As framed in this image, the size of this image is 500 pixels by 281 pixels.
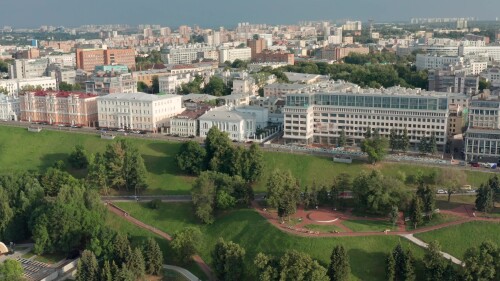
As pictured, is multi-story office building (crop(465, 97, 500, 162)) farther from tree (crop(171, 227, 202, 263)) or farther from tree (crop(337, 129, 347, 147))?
tree (crop(171, 227, 202, 263))

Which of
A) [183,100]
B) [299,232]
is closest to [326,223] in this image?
[299,232]

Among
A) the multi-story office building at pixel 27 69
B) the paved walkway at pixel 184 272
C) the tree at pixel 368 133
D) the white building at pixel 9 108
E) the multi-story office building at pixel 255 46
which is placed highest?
the multi-story office building at pixel 255 46

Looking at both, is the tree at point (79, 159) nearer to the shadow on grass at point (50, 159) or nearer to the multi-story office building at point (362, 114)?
the shadow on grass at point (50, 159)

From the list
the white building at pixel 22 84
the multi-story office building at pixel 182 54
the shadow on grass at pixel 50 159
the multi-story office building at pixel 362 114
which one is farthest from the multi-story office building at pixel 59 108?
the multi-story office building at pixel 182 54

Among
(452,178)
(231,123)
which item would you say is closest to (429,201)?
(452,178)

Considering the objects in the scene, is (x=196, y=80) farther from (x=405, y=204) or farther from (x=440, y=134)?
(x=405, y=204)

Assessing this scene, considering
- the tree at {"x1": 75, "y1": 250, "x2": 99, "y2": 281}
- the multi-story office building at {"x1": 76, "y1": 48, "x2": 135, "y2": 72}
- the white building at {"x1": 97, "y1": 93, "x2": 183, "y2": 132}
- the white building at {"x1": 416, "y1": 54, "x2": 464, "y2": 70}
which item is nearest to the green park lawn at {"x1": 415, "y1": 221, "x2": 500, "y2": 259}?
the tree at {"x1": 75, "y1": 250, "x2": 99, "y2": 281}

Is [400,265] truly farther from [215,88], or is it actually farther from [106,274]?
[215,88]
